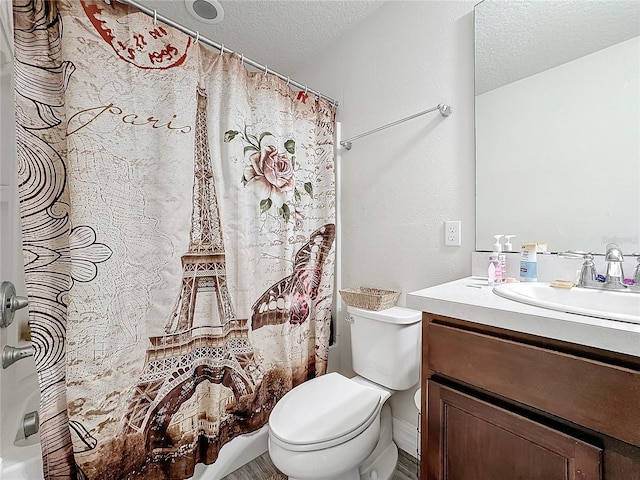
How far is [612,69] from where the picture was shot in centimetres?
98

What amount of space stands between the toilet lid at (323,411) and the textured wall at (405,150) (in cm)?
40

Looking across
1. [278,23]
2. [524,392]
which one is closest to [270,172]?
[278,23]

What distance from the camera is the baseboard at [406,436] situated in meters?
1.47

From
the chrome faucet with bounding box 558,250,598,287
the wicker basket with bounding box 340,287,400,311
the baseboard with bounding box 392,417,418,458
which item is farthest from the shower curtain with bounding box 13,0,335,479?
the chrome faucet with bounding box 558,250,598,287

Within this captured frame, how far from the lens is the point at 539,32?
1143 mm

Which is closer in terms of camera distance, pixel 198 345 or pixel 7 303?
pixel 7 303

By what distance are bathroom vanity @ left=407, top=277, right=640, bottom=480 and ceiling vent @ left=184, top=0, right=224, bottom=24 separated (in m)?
1.74

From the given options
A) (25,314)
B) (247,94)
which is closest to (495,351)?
(247,94)

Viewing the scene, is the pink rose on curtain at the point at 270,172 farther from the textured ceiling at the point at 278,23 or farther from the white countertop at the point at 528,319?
the white countertop at the point at 528,319

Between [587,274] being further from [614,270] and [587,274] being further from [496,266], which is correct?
[496,266]

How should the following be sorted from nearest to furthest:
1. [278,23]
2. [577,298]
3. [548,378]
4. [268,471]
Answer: [548,378], [577,298], [268,471], [278,23]

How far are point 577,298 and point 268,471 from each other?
144cm

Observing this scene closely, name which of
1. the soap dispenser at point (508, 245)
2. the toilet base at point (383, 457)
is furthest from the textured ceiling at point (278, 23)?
the toilet base at point (383, 457)

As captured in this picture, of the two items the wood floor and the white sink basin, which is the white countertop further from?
the wood floor
